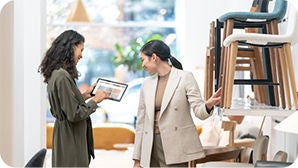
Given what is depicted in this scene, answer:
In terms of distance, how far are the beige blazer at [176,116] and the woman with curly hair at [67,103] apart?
14.2 inches

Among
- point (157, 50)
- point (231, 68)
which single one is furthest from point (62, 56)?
point (231, 68)

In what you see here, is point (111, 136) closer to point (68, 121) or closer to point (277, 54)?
point (277, 54)

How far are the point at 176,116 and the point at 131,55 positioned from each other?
16.9 ft

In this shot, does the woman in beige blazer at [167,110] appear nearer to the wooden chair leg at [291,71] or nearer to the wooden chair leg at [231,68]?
the wooden chair leg at [231,68]

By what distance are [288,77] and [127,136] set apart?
414cm

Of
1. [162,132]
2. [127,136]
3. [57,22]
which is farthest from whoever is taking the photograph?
[57,22]

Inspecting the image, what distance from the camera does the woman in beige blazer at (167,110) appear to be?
292 cm

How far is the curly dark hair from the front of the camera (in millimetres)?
2713

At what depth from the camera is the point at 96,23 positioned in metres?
8.41

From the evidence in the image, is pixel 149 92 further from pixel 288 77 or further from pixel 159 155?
pixel 288 77

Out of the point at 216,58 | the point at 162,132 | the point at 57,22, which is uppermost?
the point at 57,22

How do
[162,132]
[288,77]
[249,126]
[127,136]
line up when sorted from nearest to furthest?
[162,132] < [288,77] < [249,126] < [127,136]

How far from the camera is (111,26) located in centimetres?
843

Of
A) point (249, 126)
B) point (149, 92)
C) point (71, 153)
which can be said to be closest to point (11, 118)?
point (71, 153)
